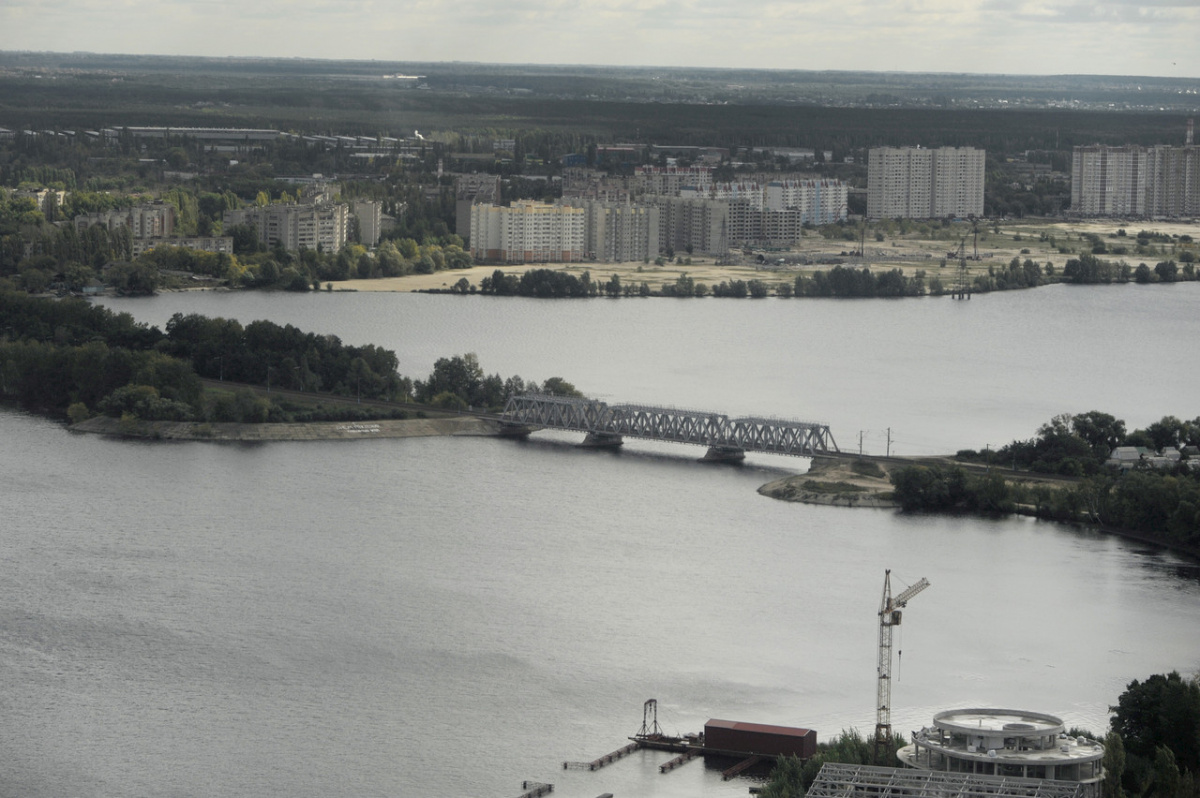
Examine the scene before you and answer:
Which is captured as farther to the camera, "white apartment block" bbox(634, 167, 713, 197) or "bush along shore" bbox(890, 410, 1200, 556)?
"white apartment block" bbox(634, 167, 713, 197)

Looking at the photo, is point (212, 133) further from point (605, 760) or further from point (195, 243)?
point (605, 760)

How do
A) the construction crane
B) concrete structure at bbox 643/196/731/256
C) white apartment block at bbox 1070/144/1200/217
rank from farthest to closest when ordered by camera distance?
white apartment block at bbox 1070/144/1200/217, concrete structure at bbox 643/196/731/256, the construction crane

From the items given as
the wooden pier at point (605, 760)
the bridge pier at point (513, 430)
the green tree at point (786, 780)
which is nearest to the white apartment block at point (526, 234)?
the bridge pier at point (513, 430)

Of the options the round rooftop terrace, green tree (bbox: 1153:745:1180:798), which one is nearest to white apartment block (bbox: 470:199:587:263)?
the round rooftop terrace

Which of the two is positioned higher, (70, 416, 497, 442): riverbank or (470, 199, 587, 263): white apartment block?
(470, 199, 587, 263): white apartment block

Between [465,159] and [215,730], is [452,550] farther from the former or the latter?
[465,159]

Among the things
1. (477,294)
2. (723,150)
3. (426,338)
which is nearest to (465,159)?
(723,150)

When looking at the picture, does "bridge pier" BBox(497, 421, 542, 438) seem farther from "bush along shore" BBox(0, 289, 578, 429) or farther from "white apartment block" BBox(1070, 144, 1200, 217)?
"white apartment block" BBox(1070, 144, 1200, 217)
